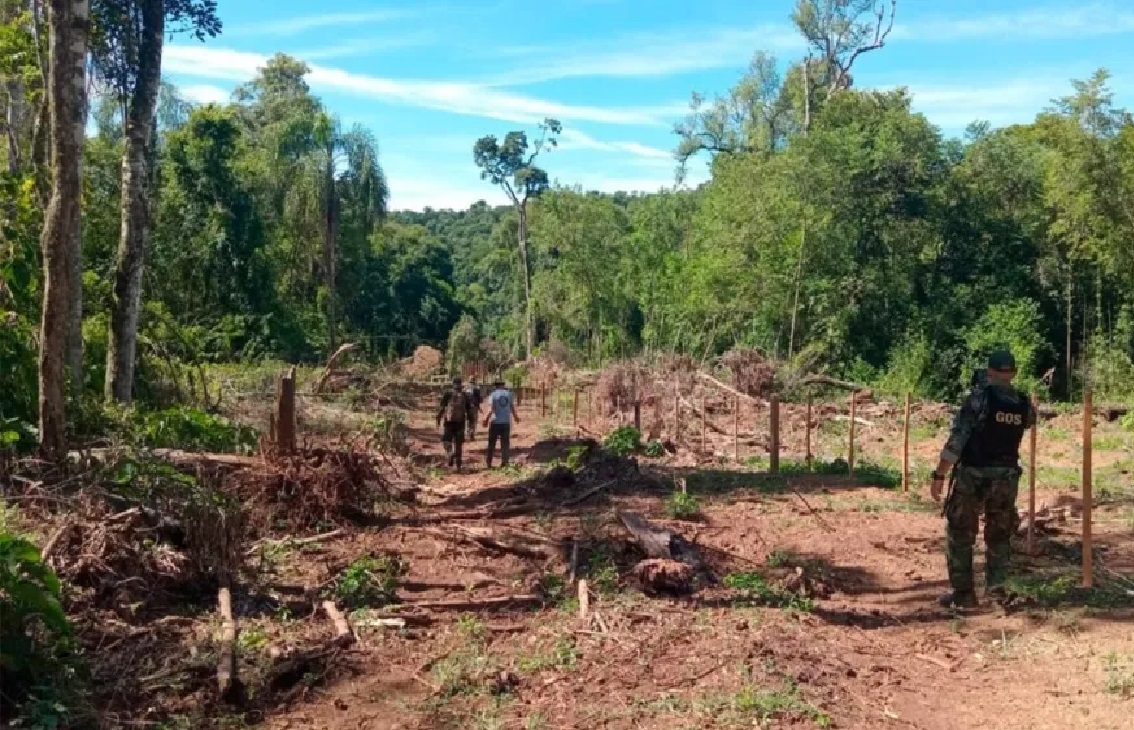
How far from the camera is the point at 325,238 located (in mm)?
41250

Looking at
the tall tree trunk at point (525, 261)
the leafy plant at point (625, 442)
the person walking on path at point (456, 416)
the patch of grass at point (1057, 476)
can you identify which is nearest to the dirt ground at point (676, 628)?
the patch of grass at point (1057, 476)

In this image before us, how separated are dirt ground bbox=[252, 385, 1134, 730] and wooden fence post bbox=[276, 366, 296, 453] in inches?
50.6

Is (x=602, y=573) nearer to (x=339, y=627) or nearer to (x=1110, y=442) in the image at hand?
(x=339, y=627)

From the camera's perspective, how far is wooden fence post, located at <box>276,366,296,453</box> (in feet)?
31.6

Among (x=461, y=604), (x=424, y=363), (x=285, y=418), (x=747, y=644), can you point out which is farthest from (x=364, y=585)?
(x=424, y=363)

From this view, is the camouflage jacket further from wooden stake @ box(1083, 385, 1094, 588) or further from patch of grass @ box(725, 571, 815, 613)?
patch of grass @ box(725, 571, 815, 613)

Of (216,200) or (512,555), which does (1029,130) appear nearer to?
(216,200)

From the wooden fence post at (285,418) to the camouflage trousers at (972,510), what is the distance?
20.4 feet

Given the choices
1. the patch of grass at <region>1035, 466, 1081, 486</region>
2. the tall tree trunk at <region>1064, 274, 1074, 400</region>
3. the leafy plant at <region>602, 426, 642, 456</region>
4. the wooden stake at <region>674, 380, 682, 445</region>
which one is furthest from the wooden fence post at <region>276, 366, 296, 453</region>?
the tall tree trunk at <region>1064, 274, 1074, 400</region>

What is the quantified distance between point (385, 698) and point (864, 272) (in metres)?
27.2

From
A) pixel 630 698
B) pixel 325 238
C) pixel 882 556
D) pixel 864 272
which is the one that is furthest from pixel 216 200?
pixel 630 698

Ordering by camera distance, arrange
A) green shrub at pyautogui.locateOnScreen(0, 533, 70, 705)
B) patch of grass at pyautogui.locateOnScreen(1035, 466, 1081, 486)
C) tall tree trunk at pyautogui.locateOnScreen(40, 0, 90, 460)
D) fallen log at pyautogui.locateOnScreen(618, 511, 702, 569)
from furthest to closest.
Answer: patch of grass at pyautogui.locateOnScreen(1035, 466, 1081, 486)
tall tree trunk at pyautogui.locateOnScreen(40, 0, 90, 460)
fallen log at pyautogui.locateOnScreen(618, 511, 702, 569)
green shrub at pyautogui.locateOnScreen(0, 533, 70, 705)

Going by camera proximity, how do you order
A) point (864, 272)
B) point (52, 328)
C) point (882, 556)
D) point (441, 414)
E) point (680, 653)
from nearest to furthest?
point (680, 653) < point (52, 328) < point (882, 556) < point (441, 414) < point (864, 272)

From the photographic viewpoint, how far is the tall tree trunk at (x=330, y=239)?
40.2 meters
